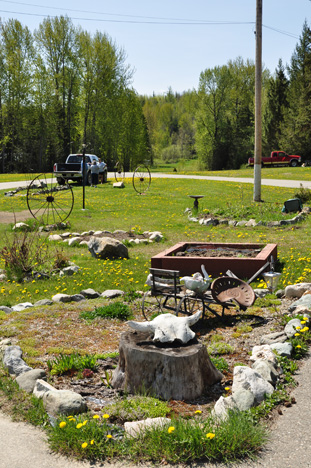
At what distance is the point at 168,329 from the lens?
4770 millimetres

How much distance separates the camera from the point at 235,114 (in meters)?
64.0

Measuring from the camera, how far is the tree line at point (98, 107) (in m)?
48.5

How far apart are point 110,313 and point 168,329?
2.33 meters

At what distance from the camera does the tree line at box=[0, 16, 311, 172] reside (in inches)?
1909

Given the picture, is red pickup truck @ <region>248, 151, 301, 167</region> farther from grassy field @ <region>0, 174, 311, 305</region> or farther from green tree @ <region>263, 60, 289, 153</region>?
grassy field @ <region>0, 174, 311, 305</region>

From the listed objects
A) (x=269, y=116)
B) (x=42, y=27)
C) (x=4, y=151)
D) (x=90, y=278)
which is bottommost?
(x=90, y=278)

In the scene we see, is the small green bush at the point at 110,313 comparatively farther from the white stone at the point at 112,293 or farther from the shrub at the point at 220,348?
the shrub at the point at 220,348

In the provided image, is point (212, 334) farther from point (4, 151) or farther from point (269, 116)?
point (269, 116)

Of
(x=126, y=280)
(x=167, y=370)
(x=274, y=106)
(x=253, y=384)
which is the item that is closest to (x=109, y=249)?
(x=126, y=280)

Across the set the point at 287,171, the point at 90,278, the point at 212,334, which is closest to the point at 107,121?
the point at 287,171

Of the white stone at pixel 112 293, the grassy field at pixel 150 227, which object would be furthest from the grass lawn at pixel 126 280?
the white stone at pixel 112 293

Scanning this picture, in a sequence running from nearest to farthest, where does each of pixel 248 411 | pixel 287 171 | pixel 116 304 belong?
1. pixel 248 411
2. pixel 116 304
3. pixel 287 171

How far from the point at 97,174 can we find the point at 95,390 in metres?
24.2

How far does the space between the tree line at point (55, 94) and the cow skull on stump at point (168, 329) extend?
43.1m
